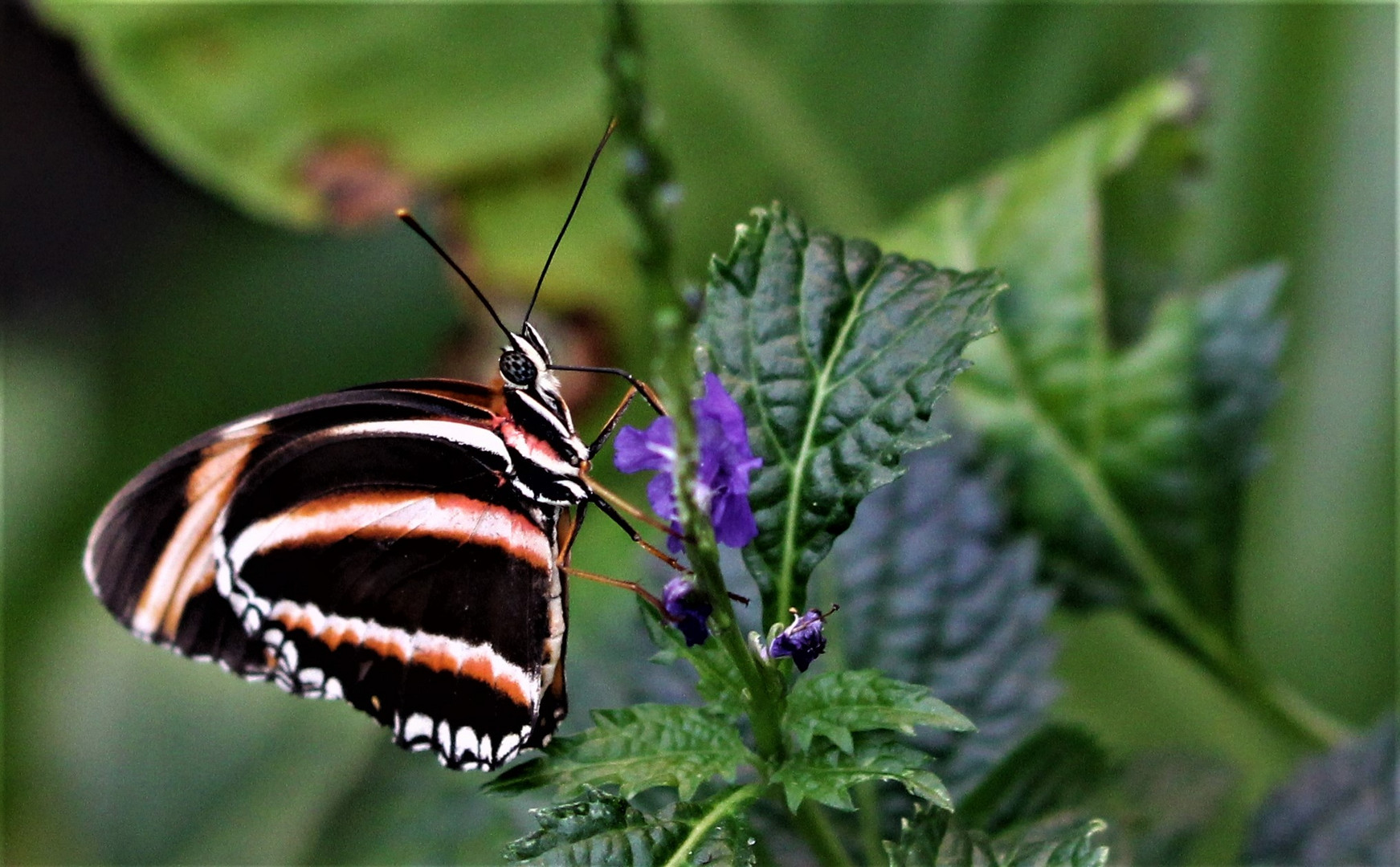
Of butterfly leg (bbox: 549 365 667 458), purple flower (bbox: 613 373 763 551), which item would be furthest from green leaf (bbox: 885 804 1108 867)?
butterfly leg (bbox: 549 365 667 458)

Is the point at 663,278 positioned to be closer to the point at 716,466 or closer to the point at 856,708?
the point at 716,466

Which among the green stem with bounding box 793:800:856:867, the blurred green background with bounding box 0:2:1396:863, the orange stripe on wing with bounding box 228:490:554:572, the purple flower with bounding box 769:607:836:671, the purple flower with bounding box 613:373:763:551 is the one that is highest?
the blurred green background with bounding box 0:2:1396:863

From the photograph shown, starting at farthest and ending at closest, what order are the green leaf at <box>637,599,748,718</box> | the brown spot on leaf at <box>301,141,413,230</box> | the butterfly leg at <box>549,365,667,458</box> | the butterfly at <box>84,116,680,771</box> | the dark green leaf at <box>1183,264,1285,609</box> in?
the brown spot on leaf at <box>301,141,413,230</box>
the dark green leaf at <box>1183,264,1285,609</box>
the butterfly at <box>84,116,680,771</box>
the butterfly leg at <box>549,365,667,458</box>
the green leaf at <box>637,599,748,718</box>

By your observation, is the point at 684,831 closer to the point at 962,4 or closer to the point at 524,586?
the point at 524,586

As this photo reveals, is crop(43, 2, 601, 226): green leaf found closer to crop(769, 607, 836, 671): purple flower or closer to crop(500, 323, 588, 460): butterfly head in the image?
crop(500, 323, 588, 460): butterfly head

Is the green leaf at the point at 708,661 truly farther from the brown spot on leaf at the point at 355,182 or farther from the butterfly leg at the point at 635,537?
the brown spot on leaf at the point at 355,182

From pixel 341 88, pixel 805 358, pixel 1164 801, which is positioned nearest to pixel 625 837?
pixel 805 358

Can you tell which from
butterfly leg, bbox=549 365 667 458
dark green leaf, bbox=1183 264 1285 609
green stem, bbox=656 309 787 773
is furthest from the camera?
dark green leaf, bbox=1183 264 1285 609

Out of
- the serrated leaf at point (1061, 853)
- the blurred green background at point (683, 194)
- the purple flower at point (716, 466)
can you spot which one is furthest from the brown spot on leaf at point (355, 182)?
the serrated leaf at point (1061, 853)
